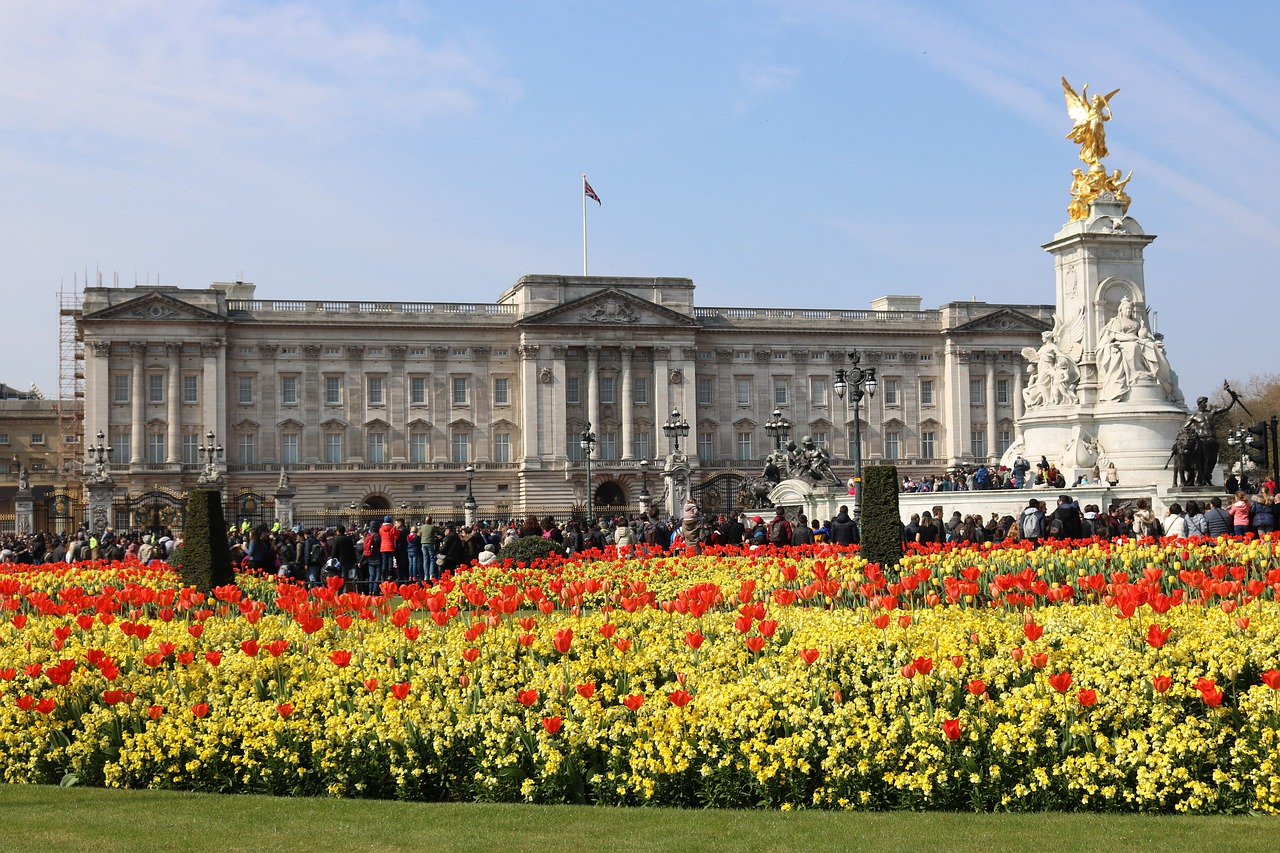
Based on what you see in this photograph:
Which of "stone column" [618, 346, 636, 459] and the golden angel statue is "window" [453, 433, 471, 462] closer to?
"stone column" [618, 346, 636, 459]

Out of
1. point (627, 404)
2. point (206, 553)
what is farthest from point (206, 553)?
point (627, 404)

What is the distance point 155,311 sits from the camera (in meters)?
72.2

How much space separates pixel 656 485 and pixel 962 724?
→ 6852cm

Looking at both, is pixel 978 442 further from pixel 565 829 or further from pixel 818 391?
pixel 565 829

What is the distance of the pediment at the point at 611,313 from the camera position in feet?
251

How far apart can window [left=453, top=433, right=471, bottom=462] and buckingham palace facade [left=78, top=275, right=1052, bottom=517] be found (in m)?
0.11

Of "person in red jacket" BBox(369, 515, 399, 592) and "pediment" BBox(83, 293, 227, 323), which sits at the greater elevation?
"pediment" BBox(83, 293, 227, 323)

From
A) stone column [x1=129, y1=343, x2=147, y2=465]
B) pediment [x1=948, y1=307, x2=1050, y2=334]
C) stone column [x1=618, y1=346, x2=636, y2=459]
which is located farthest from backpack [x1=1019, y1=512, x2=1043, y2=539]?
pediment [x1=948, y1=307, x2=1050, y2=334]

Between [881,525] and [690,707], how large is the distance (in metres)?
8.39

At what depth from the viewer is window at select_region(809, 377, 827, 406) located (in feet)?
267

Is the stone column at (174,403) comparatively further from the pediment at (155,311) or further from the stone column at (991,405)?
the stone column at (991,405)

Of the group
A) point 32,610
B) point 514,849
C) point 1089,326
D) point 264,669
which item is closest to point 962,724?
point 514,849

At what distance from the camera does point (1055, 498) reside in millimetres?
29375

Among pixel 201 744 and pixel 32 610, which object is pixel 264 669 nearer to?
pixel 201 744
